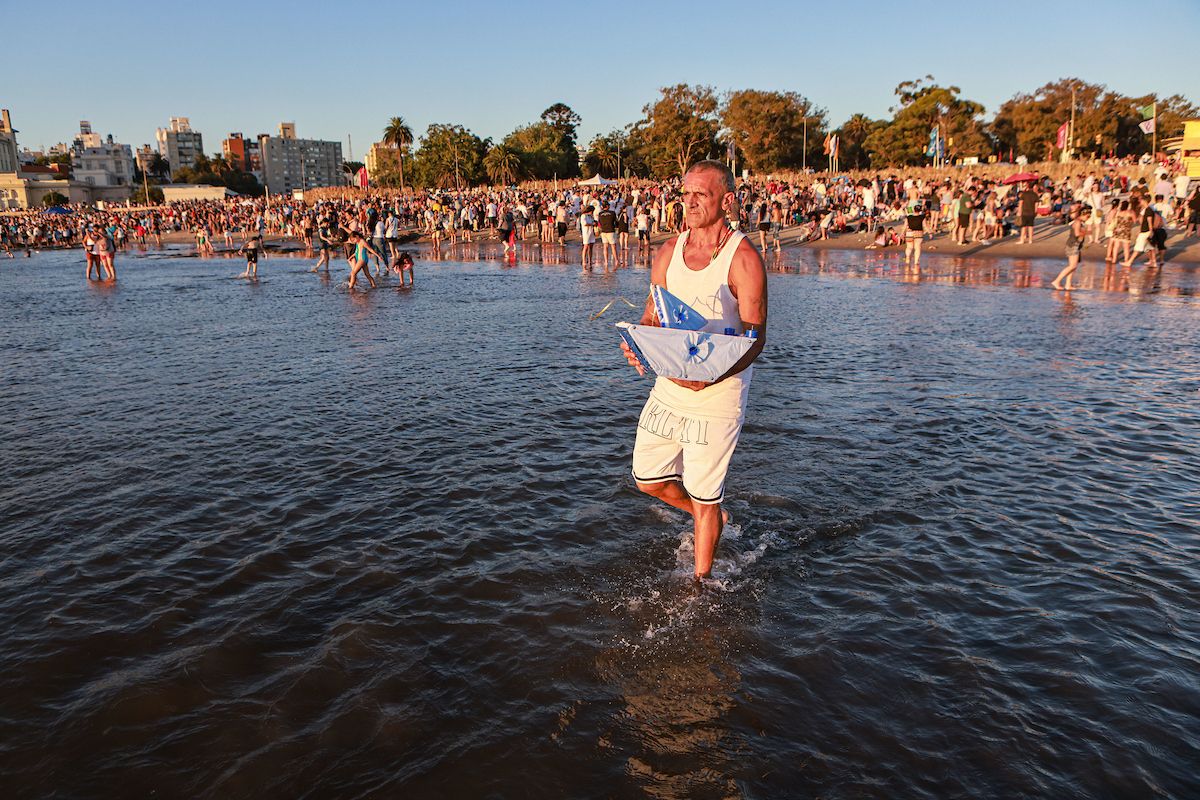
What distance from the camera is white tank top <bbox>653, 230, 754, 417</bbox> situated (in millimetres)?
3621

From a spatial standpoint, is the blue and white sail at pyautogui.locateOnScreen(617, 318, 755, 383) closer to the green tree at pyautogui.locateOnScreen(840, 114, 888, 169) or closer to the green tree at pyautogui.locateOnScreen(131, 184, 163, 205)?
the green tree at pyautogui.locateOnScreen(840, 114, 888, 169)

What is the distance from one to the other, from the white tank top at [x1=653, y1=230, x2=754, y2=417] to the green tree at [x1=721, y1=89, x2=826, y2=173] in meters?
71.6

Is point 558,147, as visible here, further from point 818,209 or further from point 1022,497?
point 1022,497

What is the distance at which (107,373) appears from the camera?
10.0 metres

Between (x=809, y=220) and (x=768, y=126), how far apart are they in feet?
134

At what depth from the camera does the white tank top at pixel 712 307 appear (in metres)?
3.62

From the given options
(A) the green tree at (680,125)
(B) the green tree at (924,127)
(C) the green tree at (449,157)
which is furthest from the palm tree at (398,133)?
(B) the green tree at (924,127)

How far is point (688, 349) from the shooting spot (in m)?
3.49

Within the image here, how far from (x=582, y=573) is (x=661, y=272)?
1833 mm

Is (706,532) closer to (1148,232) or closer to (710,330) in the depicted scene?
(710,330)

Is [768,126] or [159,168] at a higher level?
[159,168]

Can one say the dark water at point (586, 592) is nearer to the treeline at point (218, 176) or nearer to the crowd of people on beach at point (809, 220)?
the crowd of people on beach at point (809, 220)

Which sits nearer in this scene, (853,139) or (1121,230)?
(1121,230)

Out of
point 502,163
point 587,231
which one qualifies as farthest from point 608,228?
point 502,163
